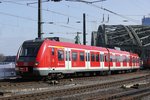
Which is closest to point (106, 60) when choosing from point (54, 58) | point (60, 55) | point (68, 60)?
point (68, 60)

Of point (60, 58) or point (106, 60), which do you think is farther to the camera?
point (106, 60)

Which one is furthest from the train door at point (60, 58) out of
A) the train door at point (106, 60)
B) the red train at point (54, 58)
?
the train door at point (106, 60)

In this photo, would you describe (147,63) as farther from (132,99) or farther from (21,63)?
(132,99)

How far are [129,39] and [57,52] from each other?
106m

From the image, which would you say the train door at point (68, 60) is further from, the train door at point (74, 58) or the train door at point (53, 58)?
the train door at point (53, 58)

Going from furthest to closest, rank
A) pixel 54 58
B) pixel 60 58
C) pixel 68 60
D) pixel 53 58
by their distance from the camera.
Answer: pixel 68 60
pixel 60 58
pixel 54 58
pixel 53 58

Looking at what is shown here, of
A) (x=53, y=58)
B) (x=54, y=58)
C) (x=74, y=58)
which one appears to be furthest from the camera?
(x=74, y=58)

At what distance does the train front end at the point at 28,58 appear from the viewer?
2658 cm

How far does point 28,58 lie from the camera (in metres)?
27.0

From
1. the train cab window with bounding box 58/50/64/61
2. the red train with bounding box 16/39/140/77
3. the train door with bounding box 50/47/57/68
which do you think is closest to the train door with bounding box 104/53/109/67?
the red train with bounding box 16/39/140/77

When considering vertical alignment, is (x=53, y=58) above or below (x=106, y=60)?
above

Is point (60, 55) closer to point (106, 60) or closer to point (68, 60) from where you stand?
point (68, 60)

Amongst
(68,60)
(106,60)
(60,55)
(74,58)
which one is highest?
(60,55)

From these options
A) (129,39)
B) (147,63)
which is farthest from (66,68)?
(129,39)
